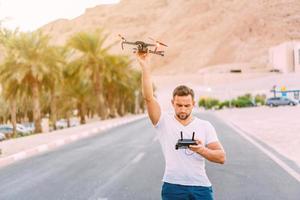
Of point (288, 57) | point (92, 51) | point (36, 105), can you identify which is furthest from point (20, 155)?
point (288, 57)

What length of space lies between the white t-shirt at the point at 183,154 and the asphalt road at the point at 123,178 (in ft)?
16.6

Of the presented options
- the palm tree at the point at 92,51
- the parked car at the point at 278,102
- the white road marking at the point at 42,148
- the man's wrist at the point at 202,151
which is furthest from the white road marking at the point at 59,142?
the parked car at the point at 278,102

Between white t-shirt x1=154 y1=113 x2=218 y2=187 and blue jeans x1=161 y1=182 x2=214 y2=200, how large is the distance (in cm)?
3

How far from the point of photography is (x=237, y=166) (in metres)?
13.9

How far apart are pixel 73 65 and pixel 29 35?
1160 cm

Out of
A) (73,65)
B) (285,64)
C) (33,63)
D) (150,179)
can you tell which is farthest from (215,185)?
(285,64)

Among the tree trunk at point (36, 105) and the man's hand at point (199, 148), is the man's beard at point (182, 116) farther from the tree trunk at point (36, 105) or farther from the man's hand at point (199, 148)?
the tree trunk at point (36, 105)

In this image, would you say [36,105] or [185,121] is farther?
[36,105]

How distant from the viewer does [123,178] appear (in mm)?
12156

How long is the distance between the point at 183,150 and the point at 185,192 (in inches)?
11.3

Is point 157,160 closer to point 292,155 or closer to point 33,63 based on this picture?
point 292,155

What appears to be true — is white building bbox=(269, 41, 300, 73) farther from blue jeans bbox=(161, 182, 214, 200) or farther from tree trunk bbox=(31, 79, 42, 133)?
blue jeans bbox=(161, 182, 214, 200)

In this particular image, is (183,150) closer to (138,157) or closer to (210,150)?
(210,150)

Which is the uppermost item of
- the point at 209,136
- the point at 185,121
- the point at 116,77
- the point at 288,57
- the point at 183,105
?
the point at 288,57
